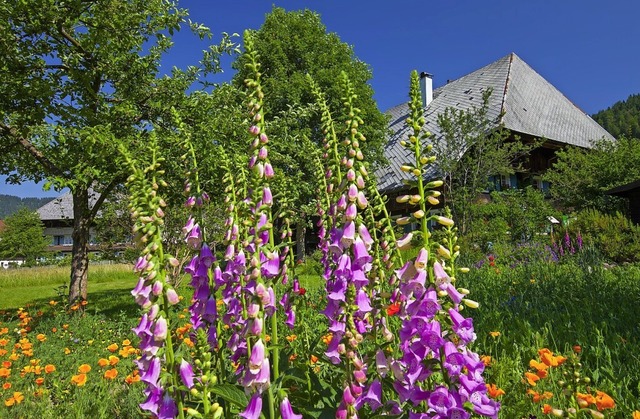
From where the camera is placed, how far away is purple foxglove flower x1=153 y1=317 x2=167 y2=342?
153cm

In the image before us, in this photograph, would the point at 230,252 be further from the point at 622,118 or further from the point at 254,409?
the point at 622,118

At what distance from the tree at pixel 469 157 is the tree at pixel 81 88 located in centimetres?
1232

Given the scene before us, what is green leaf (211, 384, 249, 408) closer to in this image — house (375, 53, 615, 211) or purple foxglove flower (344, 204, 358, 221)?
purple foxglove flower (344, 204, 358, 221)

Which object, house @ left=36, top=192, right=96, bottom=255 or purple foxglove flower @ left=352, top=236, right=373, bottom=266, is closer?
purple foxglove flower @ left=352, top=236, right=373, bottom=266

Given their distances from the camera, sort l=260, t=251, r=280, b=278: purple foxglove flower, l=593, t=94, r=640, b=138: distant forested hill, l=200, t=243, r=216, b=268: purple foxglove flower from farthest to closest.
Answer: l=593, t=94, r=640, b=138: distant forested hill, l=200, t=243, r=216, b=268: purple foxglove flower, l=260, t=251, r=280, b=278: purple foxglove flower

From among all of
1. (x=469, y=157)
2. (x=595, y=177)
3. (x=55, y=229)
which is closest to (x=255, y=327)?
(x=469, y=157)

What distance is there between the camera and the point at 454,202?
17969mm

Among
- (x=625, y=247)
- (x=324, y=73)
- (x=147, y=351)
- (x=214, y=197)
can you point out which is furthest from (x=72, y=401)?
(x=324, y=73)

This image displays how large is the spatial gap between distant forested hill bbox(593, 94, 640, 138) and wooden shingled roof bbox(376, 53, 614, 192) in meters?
Answer: 27.5

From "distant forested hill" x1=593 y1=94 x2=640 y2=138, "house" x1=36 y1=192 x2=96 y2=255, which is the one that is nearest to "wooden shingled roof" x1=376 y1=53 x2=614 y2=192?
"distant forested hill" x1=593 y1=94 x2=640 y2=138

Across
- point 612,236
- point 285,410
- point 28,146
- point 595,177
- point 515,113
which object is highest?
point 515,113

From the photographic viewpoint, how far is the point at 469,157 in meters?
18.1

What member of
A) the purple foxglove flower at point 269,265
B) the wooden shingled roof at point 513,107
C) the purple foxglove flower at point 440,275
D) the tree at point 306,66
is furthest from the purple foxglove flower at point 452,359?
the wooden shingled roof at point 513,107

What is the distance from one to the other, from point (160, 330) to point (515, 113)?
1068 inches
